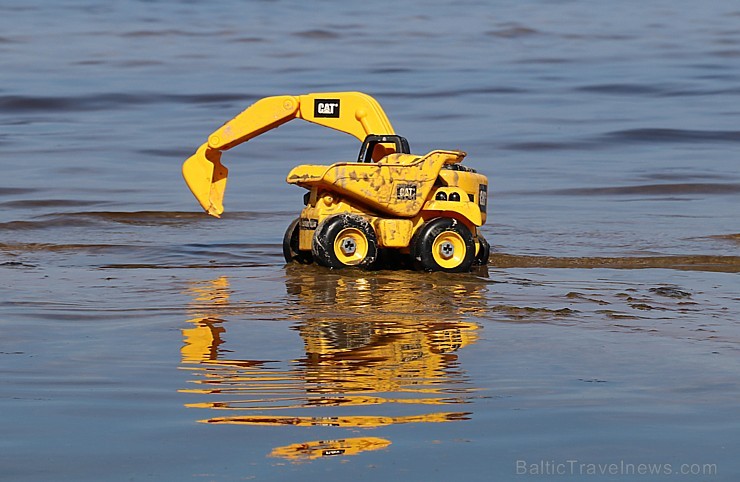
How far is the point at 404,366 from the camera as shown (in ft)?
17.9

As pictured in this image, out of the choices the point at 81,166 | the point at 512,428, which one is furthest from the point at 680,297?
the point at 81,166

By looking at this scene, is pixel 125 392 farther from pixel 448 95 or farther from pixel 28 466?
pixel 448 95

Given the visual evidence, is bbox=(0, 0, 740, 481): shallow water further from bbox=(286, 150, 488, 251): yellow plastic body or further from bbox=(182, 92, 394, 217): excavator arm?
bbox=(182, 92, 394, 217): excavator arm

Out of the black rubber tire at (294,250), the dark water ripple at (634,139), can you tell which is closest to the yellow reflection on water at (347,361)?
the black rubber tire at (294,250)

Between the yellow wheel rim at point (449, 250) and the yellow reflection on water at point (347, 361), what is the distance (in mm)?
463

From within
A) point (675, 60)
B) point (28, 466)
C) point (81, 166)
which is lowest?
point (28, 466)

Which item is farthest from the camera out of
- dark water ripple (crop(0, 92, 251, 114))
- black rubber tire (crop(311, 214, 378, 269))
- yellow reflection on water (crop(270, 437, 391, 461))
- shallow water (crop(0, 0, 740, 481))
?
dark water ripple (crop(0, 92, 251, 114))

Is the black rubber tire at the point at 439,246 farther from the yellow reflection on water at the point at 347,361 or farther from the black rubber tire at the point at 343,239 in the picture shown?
the yellow reflection on water at the point at 347,361

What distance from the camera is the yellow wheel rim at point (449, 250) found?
8.53 m

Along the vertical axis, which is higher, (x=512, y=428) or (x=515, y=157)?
(x=515, y=157)

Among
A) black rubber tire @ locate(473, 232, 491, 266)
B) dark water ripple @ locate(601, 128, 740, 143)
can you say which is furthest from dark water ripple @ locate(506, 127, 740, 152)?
black rubber tire @ locate(473, 232, 491, 266)

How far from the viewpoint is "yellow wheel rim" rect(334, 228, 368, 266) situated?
8484 millimetres

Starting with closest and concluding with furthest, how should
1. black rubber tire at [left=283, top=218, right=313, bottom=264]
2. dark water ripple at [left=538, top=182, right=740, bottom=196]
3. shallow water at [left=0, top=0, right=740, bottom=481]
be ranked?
1. shallow water at [left=0, top=0, right=740, bottom=481]
2. black rubber tire at [left=283, top=218, right=313, bottom=264]
3. dark water ripple at [left=538, top=182, right=740, bottom=196]

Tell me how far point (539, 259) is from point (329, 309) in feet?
9.73
